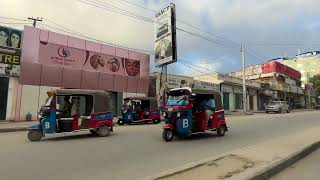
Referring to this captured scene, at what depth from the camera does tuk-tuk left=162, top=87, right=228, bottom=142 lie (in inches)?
634

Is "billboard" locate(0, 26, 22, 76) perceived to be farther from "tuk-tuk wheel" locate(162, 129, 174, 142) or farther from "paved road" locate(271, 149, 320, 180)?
"paved road" locate(271, 149, 320, 180)

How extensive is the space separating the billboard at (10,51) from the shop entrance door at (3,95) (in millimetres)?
558

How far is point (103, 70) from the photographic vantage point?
34781 millimetres

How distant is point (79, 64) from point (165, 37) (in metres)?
10.5

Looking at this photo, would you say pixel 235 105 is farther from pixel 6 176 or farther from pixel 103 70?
pixel 6 176

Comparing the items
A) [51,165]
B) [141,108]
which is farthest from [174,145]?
[141,108]

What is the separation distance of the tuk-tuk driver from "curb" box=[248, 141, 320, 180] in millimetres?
4980

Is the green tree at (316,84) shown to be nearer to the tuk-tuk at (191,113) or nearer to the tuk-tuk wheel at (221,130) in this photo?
the tuk-tuk wheel at (221,130)

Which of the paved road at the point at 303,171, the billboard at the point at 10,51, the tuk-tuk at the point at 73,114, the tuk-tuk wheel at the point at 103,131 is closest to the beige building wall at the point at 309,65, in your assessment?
the billboard at the point at 10,51

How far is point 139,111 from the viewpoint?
27188 millimetres

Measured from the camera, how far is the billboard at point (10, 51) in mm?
27047

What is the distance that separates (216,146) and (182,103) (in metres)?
2.78

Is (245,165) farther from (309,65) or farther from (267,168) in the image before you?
(309,65)

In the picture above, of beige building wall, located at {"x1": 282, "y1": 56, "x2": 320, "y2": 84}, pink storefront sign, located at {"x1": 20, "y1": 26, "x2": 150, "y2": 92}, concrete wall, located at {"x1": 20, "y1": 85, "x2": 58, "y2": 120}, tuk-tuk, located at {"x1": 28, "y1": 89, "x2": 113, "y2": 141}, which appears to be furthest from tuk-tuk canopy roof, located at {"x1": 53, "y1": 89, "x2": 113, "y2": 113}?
beige building wall, located at {"x1": 282, "y1": 56, "x2": 320, "y2": 84}
